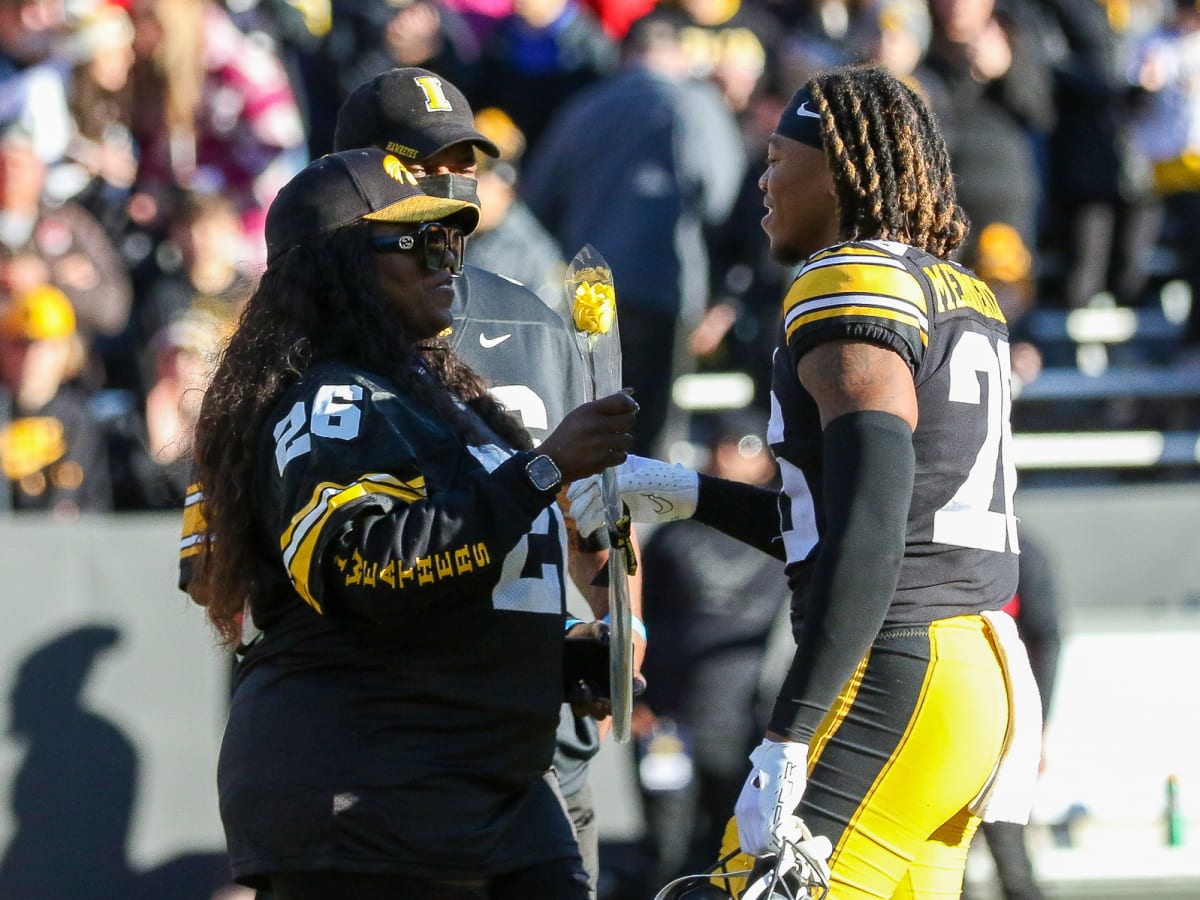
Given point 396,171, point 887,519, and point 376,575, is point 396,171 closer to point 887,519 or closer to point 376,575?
point 376,575

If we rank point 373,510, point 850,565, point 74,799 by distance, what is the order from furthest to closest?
point 74,799 → point 373,510 → point 850,565

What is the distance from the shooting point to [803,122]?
3193mm

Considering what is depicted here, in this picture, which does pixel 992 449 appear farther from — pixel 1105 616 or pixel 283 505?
pixel 1105 616

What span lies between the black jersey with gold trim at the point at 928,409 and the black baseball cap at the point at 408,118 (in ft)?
3.60

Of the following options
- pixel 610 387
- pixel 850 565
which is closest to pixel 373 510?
pixel 610 387

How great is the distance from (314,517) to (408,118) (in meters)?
1.27

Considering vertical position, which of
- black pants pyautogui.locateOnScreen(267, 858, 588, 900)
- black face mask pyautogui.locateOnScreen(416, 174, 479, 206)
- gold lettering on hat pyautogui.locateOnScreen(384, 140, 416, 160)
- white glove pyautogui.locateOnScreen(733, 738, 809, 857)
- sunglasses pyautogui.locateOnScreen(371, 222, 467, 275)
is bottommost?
black pants pyautogui.locateOnScreen(267, 858, 588, 900)

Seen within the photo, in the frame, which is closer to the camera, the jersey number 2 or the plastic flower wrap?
the jersey number 2

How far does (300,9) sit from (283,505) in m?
7.05

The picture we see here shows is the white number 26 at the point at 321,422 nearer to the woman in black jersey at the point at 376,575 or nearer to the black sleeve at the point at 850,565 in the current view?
the woman in black jersey at the point at 376,575

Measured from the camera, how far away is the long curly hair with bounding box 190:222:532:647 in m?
3.08

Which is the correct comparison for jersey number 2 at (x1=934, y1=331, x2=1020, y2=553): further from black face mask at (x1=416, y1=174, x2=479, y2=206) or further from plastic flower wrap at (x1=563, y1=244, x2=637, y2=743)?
black face mask at (x1=416, y1=174, x2=479, y2=206)

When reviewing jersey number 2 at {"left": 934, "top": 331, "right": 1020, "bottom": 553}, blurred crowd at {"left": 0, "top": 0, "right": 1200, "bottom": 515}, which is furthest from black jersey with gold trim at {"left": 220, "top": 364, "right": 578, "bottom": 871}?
blurred crowd at {"left": 0, "top": 0, "right": 1200, "bottom": 515}

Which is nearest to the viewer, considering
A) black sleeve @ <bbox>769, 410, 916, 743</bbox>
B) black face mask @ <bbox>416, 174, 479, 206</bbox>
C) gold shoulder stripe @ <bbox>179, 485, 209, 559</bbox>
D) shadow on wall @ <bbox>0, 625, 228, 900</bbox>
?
black sleeve @ <bbox>769, 410, 916, 743</bbox>
